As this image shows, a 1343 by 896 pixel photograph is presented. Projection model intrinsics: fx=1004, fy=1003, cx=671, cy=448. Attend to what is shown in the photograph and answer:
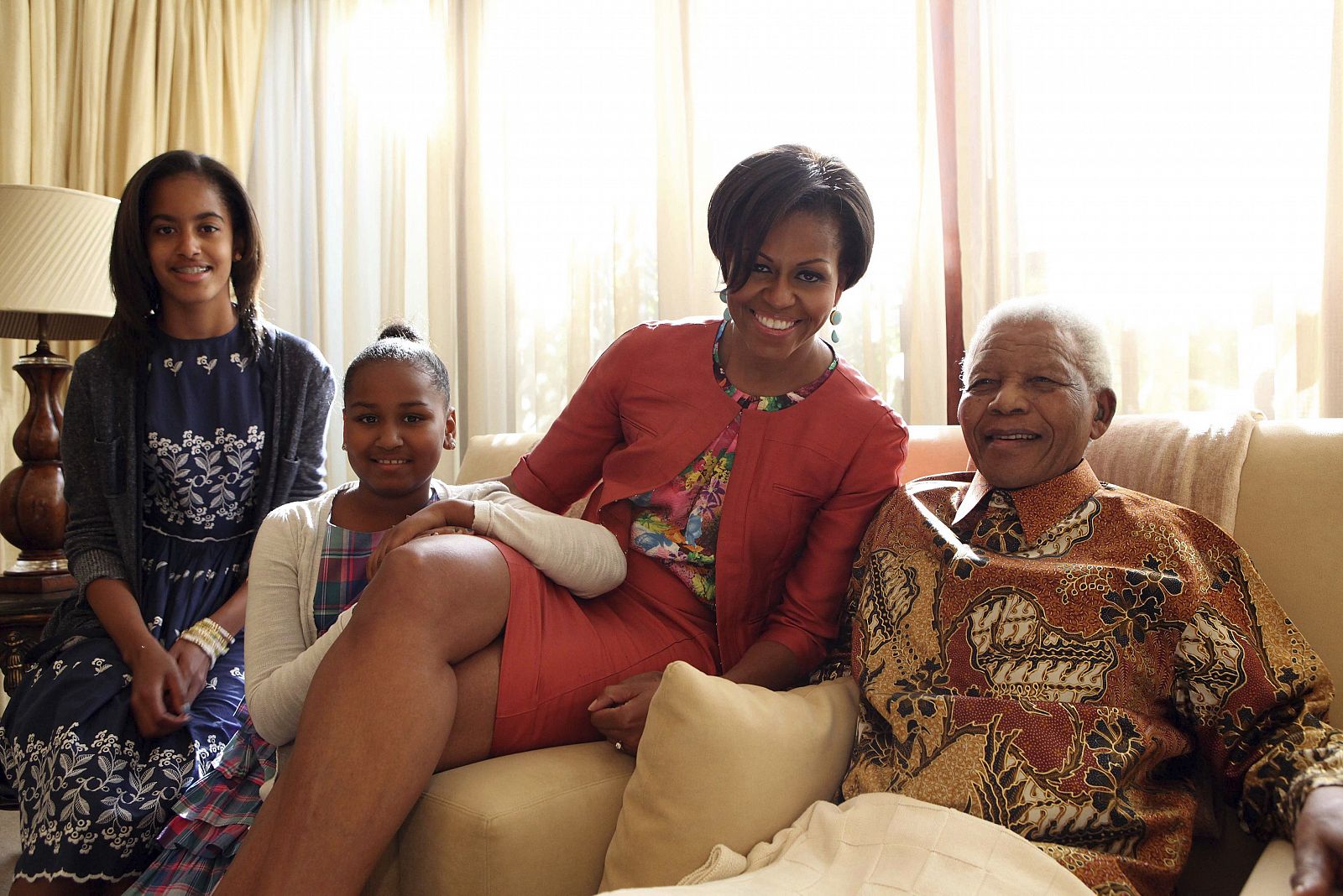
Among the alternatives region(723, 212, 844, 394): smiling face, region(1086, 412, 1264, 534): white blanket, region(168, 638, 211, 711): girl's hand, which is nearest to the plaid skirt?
region(168, 638, 211, 711): girl's hand

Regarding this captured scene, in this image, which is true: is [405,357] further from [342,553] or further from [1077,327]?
[1077,327]

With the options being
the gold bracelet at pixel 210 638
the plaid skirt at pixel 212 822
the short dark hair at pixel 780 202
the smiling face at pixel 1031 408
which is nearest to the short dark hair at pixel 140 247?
the gold bracelet at pixel 210 638

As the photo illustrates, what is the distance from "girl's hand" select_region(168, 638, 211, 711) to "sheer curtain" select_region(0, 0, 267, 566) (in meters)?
1.83

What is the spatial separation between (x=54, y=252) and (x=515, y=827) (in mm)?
2008

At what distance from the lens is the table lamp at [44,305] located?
2371 mm

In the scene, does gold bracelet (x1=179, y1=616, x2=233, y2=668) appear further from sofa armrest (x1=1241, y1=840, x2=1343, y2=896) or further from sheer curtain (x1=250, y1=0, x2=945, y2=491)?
sofa armrest (x1=1241, y1=840, x2=1343, y2=896)

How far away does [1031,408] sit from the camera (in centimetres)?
135

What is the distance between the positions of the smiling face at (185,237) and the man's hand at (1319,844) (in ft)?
6.24

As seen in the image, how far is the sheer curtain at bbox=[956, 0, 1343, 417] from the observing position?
1839mm

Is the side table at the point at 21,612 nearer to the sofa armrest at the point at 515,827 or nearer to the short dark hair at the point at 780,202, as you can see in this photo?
the sofa armrest at the point at 515,827

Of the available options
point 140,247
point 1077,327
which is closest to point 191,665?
point 140,247

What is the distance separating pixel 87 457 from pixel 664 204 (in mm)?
1490

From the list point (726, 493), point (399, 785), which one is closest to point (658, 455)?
point (726, 493)

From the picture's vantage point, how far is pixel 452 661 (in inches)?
51.8
